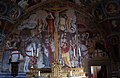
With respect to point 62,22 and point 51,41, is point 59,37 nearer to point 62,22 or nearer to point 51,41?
point 51,41

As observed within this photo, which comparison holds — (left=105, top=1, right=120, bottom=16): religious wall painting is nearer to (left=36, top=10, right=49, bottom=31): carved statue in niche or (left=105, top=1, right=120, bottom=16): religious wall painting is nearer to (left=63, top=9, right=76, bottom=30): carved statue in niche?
(left=63, top=9, right=76, bottom=30): carved statue in niche

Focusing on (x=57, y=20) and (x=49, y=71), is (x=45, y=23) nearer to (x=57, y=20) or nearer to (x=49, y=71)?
(x=57, y=20)

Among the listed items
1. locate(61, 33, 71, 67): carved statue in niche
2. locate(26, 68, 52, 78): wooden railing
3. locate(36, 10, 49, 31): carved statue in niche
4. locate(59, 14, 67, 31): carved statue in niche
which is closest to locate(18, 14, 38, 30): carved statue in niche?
locate(36, 10, 49, 31): carved statue in niche

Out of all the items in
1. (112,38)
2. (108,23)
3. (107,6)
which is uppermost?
(107,6)

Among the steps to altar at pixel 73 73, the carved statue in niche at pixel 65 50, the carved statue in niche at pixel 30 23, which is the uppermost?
the carved statue in niche at pixel 30 23

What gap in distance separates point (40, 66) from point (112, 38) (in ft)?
15.3

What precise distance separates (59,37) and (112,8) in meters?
3.68

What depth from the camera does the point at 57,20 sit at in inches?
544

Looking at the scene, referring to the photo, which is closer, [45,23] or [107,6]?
[107,6]

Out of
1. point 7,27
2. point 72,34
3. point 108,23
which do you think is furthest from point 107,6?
point 7,27

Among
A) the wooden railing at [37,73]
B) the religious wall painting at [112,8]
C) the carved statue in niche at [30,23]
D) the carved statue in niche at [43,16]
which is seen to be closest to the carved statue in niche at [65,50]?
the wooden railing at [37,73]

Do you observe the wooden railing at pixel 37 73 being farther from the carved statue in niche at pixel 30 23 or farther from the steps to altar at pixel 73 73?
the carved statue in niche at pixel 30 23

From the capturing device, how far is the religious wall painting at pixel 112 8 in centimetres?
1227

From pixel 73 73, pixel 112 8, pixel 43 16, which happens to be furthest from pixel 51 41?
pixel 112 8
